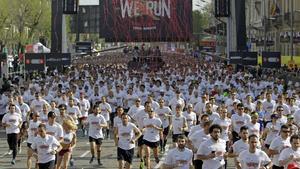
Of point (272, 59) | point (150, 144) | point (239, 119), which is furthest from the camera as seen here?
point (272, 59)

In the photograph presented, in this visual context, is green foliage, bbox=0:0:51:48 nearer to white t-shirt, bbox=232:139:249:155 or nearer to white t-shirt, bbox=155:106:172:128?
white t-shirt, bbox=155:106:172:128

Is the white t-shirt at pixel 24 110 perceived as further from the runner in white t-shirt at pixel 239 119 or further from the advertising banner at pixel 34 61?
the advertising banner at pixel 34 61

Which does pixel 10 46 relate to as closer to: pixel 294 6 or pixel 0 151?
pixel 294 6

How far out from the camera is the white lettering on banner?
54.3 metres

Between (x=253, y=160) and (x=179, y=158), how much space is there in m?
1.12

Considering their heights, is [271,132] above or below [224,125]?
below

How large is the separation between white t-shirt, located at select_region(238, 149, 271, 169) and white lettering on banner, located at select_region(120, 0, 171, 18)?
141ft

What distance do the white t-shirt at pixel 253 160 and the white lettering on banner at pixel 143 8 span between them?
42860mm

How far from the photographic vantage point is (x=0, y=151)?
21.1 metres

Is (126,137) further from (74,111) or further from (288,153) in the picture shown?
(74,111)

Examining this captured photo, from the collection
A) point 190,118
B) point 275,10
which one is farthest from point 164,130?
point 275,10

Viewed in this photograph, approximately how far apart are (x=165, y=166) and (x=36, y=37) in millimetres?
69479

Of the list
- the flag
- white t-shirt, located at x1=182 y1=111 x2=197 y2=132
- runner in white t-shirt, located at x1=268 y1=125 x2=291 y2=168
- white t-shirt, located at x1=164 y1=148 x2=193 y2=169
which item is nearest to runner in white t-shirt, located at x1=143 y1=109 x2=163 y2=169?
white t-shirt, located at x1=182 y1=111 x2=197 y2=132

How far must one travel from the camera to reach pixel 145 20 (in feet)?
179
